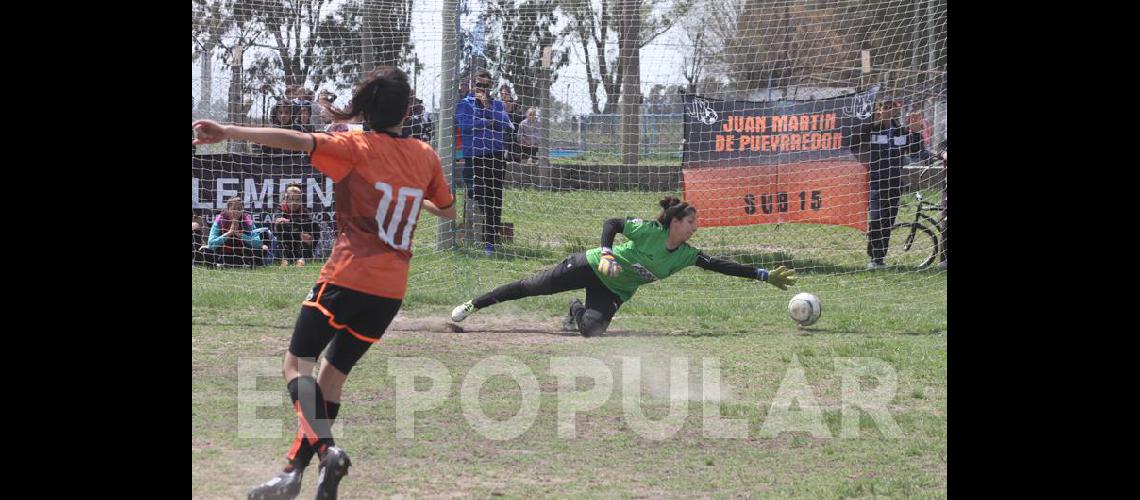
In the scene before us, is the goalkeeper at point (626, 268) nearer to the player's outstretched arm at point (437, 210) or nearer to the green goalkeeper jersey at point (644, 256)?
the green goalkeeper jersey at point (644, 256)

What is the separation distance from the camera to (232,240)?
39.9 ft

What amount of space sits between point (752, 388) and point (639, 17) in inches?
359

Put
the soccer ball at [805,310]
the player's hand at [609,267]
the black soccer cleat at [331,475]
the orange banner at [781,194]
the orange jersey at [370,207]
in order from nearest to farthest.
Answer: the black soccer cleat at [331,475], the orange jersey at [370,207], the player's hand at [609,267], the soccer ball at [805,310], the orange banner at [781,194]

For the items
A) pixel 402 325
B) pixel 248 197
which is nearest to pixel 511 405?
pixel 402 325

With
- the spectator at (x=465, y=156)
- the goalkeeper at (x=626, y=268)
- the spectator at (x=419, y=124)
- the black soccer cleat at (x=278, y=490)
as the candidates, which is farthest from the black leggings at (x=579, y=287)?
the black soccer cleat at (x=278, y=490)

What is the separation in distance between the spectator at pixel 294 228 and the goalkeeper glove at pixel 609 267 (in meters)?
4.56

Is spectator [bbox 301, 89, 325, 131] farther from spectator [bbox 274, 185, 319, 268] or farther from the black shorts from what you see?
the black shorts

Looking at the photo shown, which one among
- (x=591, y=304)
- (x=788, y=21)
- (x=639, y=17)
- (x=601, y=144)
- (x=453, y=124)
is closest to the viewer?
(x=591, y=304)

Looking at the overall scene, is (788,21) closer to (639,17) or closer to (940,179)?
(639,17)

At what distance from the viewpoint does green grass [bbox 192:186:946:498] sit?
5293 mm

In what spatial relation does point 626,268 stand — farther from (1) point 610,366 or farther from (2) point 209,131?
(2) point 209,131

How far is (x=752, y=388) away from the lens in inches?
290

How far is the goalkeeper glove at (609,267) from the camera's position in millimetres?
8773

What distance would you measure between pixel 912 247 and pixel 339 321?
10.3 m
